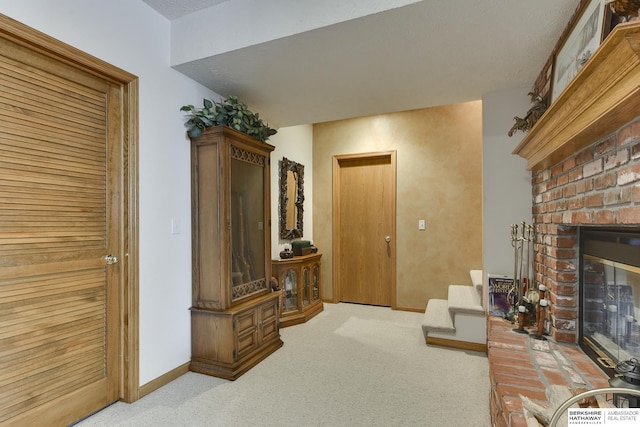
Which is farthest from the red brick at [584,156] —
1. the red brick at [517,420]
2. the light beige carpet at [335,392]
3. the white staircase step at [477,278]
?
the white staircase step at [477,278]

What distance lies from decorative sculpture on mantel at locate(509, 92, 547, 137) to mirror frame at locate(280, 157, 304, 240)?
2.39 metres

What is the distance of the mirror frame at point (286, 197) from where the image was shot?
3794mm

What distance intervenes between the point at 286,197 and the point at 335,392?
2.32 meters

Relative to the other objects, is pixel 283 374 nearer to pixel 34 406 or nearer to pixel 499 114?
pixel 34 406

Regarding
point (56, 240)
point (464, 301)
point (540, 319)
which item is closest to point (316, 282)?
point (464, 301)

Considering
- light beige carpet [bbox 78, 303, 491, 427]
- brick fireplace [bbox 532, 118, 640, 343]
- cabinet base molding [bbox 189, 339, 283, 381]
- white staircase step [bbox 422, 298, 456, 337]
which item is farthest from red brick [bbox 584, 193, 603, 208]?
cabinet base molding [bbox 189, 339, 283, 381]

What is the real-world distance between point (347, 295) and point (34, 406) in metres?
3.41

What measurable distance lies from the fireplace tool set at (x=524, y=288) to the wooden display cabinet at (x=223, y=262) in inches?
74.5

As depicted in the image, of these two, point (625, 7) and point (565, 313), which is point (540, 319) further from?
point (625, 7)

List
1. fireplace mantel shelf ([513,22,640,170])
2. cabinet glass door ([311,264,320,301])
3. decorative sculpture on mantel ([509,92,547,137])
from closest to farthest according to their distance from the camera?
fireplace mantel shelf ([513,22,640,170])
decorative sculpture on mantel ([509,92,547,137])
cabinet glass door ([311,264,320,301])

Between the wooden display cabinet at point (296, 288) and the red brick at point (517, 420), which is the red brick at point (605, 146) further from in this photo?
the wooden display cabinet at point (296, 288)

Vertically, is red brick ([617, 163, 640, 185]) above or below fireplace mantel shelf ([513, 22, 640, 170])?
below

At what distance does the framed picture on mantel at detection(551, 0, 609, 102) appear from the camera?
138 centimetres

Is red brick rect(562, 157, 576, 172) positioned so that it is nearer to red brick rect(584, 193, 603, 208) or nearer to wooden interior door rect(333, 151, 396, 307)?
red brick rect(584, 193, 603, 208)
